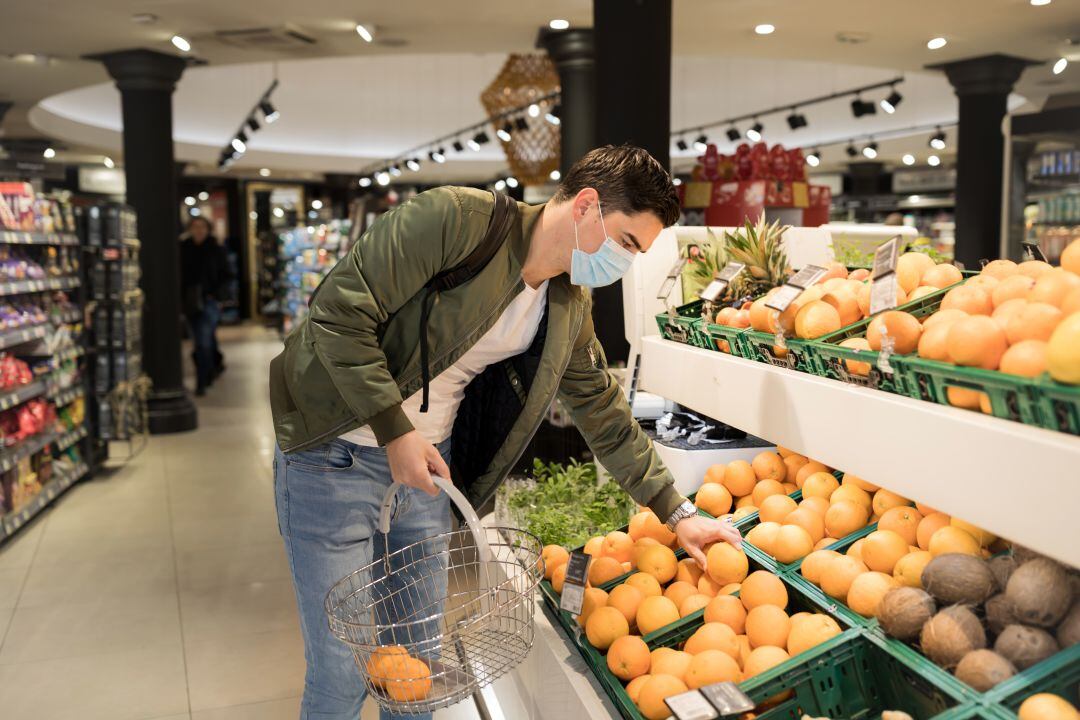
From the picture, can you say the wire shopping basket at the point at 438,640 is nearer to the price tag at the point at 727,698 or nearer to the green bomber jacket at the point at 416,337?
the green bomber jacket at the point at 416,337

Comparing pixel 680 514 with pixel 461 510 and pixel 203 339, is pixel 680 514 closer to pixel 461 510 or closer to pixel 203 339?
pixel 461 510

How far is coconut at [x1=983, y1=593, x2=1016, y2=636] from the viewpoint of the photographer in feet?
5.13

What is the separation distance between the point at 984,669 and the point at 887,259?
0.83m

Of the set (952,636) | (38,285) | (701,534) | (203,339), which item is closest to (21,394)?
(38,285)

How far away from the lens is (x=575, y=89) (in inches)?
289

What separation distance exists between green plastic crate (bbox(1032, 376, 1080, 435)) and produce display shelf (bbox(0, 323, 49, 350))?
5273mm

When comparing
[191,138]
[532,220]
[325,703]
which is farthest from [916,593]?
[191,138]

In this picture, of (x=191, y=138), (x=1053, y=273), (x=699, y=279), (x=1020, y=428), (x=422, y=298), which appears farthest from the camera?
(x=191, y=138)

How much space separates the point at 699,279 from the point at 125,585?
330cm

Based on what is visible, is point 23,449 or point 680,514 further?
point 23,449

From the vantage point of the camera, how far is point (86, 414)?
6805 mm

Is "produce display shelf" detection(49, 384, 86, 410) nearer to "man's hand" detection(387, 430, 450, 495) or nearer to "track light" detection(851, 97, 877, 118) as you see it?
"man's hand" detection(387, 430, 450, 495)

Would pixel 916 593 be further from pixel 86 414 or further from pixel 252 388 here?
pixel 252 388

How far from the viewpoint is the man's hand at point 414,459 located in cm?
186
